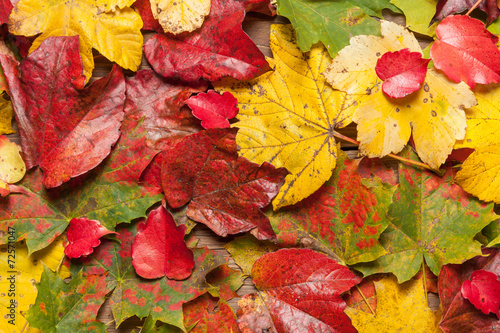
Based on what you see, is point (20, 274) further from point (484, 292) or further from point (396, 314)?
point (484, 292)

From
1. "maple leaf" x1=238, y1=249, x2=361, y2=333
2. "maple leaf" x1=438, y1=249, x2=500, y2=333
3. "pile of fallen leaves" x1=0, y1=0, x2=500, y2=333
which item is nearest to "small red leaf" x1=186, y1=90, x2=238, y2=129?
"pile of fallen leaves" x1=0, y1=0, x2=500, y2=333

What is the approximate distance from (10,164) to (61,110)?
0.61 feet

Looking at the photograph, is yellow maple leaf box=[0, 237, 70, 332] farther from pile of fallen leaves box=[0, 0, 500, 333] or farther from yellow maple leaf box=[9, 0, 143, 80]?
yellow maple leaf box=[9, 0, 143, 80]

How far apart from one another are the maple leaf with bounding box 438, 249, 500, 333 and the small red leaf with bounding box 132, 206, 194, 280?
2.23 feet

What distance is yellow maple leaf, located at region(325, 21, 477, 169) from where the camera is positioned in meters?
0.97

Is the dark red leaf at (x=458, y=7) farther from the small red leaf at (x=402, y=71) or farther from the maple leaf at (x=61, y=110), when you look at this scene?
the maple leaf at (x=61, y=110)

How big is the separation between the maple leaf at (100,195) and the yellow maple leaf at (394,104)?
54 centimetres

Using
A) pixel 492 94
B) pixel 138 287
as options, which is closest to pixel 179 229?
pixel 138 287

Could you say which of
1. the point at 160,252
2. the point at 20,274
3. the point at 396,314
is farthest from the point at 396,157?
the point at 20,274

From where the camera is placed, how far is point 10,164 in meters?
0.94

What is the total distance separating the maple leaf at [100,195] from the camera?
37.4 inches

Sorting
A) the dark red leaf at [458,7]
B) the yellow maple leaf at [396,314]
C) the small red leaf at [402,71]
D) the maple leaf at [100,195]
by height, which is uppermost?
the dark red leaf at [458,7]

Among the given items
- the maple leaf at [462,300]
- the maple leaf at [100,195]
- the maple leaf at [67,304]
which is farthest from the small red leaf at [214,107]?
the maple leaf at [462,300]

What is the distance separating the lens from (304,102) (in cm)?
100
